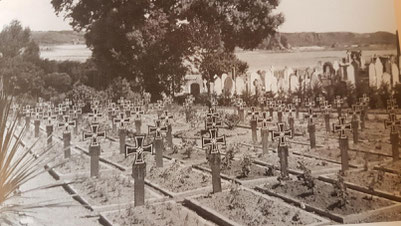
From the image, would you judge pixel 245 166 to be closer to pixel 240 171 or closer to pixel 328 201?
pixel 240 171

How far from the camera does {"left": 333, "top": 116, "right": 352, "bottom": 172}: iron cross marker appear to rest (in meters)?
2.49

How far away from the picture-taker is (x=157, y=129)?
2434mm

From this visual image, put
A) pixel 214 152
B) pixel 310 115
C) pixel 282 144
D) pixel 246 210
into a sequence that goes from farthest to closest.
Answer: pixel 310 115 → pixel 282 144 → pixel 214 152 → pixel 246 210

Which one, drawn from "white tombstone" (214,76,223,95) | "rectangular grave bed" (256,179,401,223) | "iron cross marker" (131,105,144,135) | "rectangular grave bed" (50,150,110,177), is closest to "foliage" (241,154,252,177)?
"rectangular grave bed" (256,179,401,223)

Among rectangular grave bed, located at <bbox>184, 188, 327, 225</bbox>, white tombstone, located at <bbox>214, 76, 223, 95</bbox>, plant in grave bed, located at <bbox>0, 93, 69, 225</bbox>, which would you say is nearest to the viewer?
plant in grave bed, located at <bbox>0, 93, 69, 225</bbox>

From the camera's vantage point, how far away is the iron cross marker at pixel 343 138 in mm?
2487

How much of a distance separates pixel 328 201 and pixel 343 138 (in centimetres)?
47

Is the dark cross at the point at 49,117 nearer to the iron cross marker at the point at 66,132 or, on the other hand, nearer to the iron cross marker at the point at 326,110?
the iron cross marker at the point at 66,132

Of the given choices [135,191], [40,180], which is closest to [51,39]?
[40,180]

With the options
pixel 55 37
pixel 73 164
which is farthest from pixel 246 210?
pixel 55 37

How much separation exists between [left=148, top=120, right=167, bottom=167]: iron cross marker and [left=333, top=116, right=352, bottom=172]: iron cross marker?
1.08 meters

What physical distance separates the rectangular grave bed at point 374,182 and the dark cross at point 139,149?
1033 millimetres

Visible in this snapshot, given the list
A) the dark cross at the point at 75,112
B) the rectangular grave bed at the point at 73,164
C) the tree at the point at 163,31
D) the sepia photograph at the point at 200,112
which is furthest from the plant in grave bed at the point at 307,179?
the dark cross at the point at 75,112

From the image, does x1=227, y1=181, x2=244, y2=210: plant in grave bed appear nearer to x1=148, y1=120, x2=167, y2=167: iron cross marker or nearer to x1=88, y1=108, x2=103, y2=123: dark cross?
x1=148, y1=120, x2=167, y2=167: iron cross marker
